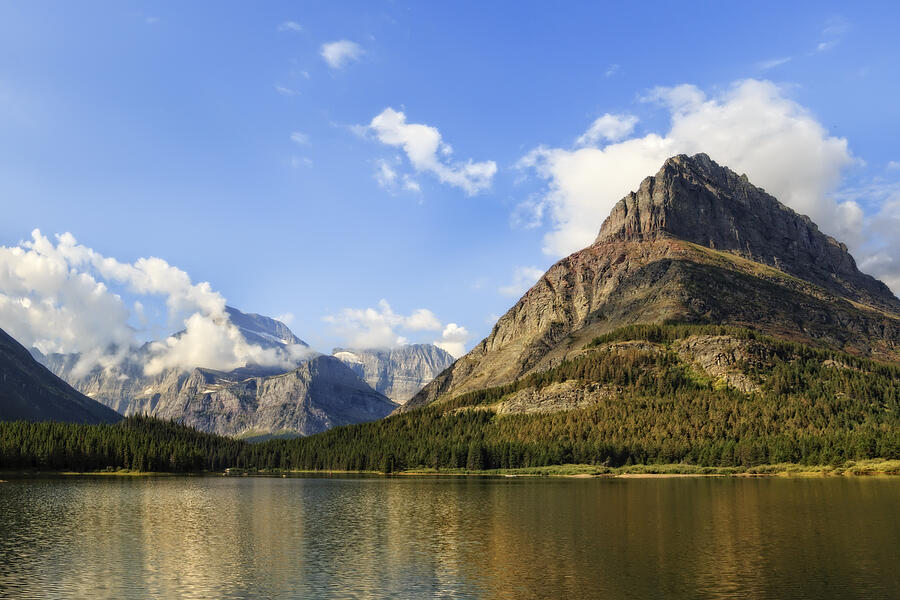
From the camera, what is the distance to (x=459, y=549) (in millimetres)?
70812

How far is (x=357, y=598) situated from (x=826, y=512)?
269ft

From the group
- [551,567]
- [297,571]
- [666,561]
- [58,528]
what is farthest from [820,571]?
[58,528]

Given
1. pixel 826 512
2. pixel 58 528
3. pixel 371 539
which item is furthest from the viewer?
pixel 826 512

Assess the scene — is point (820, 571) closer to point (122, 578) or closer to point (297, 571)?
point (297, 571)

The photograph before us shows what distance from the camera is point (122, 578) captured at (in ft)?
182

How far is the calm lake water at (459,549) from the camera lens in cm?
5125

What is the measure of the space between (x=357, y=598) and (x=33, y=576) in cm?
2970

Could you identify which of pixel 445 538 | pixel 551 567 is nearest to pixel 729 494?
pixel 445 538

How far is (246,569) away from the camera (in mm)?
60000

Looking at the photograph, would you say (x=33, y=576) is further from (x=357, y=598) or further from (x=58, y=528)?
(x=58, y=528)

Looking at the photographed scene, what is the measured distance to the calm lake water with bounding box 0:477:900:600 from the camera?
51250mm

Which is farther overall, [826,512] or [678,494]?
[678,494]

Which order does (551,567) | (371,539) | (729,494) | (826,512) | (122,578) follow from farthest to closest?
(729,494), (826,512), (371,539), (551,567), (122,578)

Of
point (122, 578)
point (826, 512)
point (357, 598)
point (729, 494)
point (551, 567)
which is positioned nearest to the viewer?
point (357, 598)
